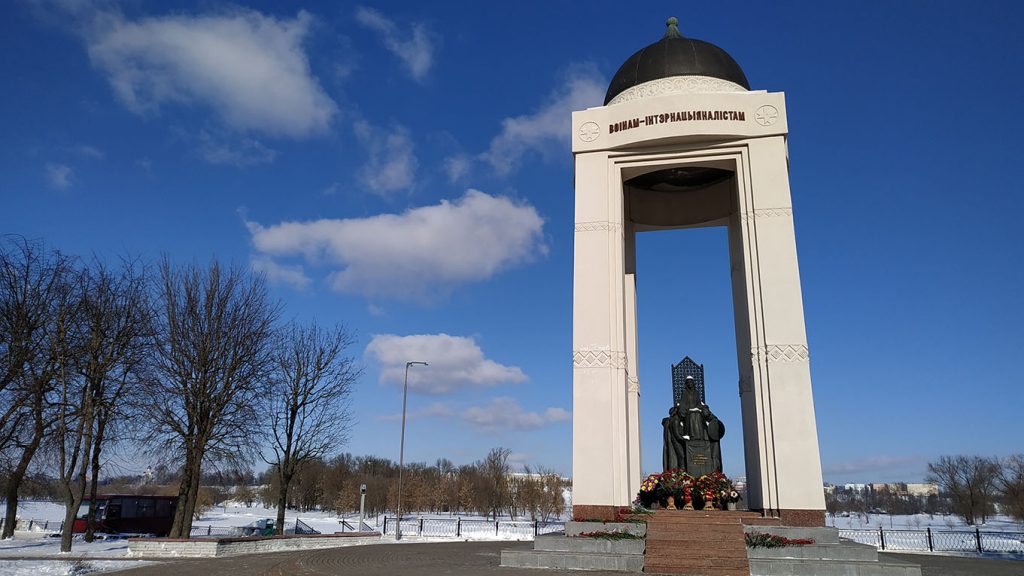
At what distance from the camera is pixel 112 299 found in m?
22.0

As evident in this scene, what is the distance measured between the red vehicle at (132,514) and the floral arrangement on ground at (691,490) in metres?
26.9

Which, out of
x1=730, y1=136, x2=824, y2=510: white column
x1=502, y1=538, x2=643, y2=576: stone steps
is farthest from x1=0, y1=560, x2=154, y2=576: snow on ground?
x1=730, y1=136, x2=824, y2=510: white column

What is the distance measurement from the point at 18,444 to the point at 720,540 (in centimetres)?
2016

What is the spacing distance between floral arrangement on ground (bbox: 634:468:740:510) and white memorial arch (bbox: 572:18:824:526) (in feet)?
2.67

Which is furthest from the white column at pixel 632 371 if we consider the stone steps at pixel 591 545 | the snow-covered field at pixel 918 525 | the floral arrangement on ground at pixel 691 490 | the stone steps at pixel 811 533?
the snow-covered field at pixel 918 525

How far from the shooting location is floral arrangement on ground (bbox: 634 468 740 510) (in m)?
16.1

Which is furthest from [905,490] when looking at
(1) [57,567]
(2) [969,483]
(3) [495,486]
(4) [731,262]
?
(1) [57,567]

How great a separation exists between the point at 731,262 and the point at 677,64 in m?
6.97

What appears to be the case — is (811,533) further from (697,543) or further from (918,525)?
(918,525)

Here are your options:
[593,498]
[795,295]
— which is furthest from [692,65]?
[593,498]

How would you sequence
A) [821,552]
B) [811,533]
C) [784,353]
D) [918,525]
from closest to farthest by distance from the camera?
[821,552] < [811,533] < [784,353] < [918,525]

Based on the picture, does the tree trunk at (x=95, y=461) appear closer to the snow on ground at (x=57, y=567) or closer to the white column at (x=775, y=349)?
the snow on ground at (x=57, y=567)

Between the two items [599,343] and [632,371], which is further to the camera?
[632,371]

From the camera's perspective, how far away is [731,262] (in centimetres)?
2181
